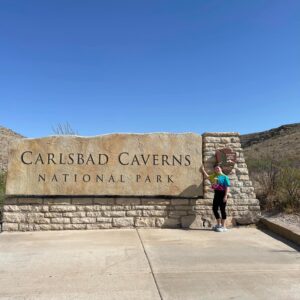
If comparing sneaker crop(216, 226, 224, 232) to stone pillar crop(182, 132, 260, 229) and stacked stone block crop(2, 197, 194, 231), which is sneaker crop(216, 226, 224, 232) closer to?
stone pillar crop(182, 132, 260, 229)

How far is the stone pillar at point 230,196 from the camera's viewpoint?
10289 mm

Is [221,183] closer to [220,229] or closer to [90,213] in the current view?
[220,229]

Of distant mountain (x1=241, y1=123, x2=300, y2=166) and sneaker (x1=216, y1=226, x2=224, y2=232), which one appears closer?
sneaker (x1=216, y1=226, x2=224, y2=232)

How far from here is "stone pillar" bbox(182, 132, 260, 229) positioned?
405 inches

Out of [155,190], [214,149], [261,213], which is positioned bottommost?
[261,213]

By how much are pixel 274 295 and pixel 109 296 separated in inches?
81.9

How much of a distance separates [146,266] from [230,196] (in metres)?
4.51

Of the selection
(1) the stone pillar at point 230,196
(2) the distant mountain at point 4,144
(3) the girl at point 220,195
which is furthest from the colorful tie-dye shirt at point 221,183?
(2) the distant mountain at point 4,144

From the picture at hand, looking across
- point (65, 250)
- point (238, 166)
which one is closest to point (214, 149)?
point (238, 166)

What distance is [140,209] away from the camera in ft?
33.4

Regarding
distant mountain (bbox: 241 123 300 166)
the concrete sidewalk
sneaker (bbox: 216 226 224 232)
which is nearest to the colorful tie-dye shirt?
sneaker (bbox: 216 226 224 232)

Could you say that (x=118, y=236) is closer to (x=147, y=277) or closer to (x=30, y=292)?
(x=147, y=277)

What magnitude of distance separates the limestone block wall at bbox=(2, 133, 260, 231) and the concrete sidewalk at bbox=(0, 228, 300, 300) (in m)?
0.59

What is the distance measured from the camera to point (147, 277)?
5922 millimetres
